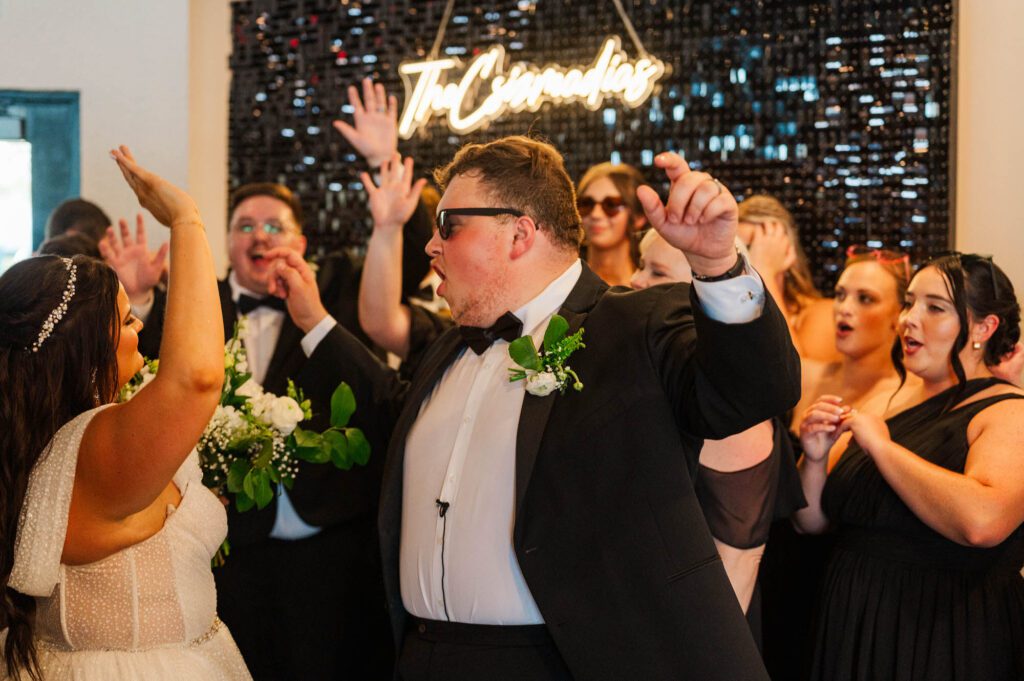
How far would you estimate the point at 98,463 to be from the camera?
2006 millimetres

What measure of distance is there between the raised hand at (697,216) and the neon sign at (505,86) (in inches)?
136

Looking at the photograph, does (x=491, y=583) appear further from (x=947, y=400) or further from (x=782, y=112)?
(x=782, y=112)

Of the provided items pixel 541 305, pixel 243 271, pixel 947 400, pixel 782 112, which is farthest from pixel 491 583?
pixel 782 112

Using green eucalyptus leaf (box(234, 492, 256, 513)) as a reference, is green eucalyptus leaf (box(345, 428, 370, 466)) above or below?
above

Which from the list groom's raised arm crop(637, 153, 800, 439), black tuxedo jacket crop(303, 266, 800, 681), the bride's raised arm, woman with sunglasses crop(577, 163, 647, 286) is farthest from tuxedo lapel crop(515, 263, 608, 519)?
woman with sunglasses crop(577, 163, 647, 286)

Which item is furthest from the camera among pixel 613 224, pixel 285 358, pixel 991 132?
pixel 991 132

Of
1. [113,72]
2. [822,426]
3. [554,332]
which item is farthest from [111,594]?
[113,72]

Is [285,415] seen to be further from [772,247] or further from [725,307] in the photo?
[772,247]

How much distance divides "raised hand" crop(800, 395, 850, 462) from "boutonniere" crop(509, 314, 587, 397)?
3.58ft

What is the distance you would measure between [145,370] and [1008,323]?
2.44m

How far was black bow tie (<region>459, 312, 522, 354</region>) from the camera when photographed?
233cm

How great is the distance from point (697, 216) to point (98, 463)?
1231mm

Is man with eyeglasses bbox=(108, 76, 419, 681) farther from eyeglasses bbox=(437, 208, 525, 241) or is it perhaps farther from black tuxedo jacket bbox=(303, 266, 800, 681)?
black tuxedo jacket bbox=(303, 266, 800, 681)

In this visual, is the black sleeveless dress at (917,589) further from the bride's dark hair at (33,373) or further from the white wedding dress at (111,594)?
the bride's dark hair at (33,373)
